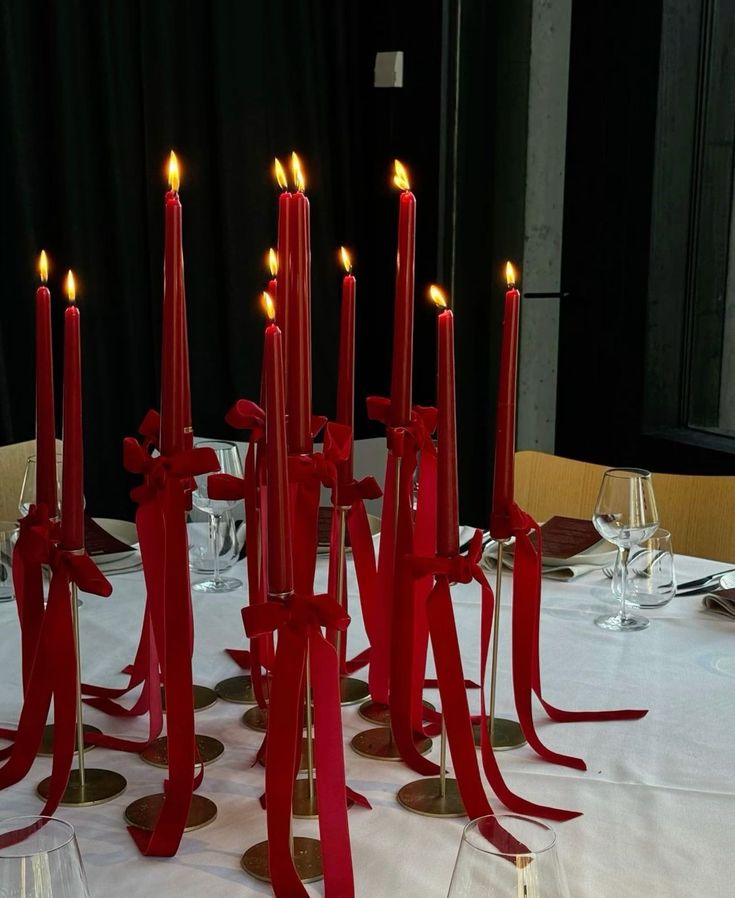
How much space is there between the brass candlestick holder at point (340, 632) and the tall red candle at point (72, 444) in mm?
210

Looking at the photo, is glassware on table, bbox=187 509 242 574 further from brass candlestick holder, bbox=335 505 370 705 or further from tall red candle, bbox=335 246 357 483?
tall red candle, bbox=335 246 357 483

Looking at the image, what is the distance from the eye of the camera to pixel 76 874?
1.73 ft

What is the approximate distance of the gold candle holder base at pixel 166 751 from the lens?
0.95m

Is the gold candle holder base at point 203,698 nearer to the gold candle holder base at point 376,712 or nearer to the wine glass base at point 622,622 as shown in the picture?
the gold candle holder base at point 376,712

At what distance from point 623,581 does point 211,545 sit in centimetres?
54

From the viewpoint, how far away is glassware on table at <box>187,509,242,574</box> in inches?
59.2

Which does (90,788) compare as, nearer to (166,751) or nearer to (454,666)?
(166,751)

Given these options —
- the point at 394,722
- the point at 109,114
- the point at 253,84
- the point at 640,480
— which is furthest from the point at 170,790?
the point at 253,84

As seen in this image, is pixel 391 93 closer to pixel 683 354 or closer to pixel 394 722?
pixel 683 354

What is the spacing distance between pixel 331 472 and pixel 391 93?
10.6 feet

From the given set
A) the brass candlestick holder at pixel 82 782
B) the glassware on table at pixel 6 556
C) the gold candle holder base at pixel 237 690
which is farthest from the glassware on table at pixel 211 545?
the brass candlestick holder at pixel 82 782

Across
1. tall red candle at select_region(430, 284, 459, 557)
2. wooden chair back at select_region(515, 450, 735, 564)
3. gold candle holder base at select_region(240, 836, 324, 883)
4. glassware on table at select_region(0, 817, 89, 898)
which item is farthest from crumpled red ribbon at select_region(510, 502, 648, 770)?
wooden chair back at select_region(515, 450, 735, 564)

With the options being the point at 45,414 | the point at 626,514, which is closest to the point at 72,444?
the point at 45,414

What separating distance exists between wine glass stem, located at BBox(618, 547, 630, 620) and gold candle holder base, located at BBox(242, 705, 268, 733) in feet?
1.66
